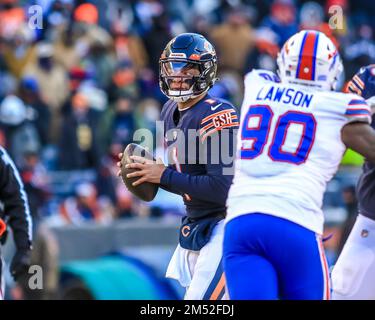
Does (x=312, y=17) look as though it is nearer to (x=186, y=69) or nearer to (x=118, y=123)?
(x=118, y=123)

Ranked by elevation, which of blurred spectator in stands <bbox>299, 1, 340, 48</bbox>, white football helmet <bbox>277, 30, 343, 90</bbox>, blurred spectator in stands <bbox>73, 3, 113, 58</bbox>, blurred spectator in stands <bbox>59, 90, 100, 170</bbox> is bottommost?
blurred spectator in stands <bbox>59, 90, 100, 170</bbox>

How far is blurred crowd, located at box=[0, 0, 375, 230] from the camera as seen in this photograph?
12.1 metres

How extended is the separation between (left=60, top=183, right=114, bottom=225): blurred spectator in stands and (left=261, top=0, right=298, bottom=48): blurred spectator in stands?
13.7ft

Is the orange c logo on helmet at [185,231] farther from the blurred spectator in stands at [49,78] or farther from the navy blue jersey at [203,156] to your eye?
the blurred spectator in stands at [49,78]

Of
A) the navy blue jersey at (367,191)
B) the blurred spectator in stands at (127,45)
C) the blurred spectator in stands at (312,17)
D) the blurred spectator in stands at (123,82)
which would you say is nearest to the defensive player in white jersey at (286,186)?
the navy blue jersey at (367,191)

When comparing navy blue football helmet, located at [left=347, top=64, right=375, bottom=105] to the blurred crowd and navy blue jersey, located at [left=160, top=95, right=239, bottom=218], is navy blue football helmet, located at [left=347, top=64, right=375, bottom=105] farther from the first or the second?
the blurred crowd

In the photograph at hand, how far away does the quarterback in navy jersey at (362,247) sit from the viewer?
253 inches

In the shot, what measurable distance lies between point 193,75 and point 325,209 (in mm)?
6394

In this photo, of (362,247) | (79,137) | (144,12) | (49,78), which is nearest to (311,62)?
(362,247)

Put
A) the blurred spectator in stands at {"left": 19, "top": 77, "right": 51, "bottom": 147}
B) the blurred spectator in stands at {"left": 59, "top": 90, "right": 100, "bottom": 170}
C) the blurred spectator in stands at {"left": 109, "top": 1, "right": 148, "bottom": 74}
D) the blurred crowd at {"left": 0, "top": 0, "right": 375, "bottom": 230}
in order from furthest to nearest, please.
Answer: the blurred spectator in stands at {"left": 109, "top": 1, "right": 148, "bottom": 74} < the blurred spectator in stands at {"left": 19, "top": 77, "right": 51, "bottom": 147} < the blurred spectator in stands at {"left": 59, "top": 90, "right": 100, "bottom": 170} < the blurred crowd at {"left": 0, "top": 0, "right": 375, "bottom": 230}

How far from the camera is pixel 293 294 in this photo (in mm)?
5371

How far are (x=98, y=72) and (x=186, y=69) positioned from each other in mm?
7736

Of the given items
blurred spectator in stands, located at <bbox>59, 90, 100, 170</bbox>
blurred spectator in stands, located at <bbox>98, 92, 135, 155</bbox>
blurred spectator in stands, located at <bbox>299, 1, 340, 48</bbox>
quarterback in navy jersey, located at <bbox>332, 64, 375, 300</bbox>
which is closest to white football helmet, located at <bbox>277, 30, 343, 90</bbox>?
quarterback in navy jersey, located at <bbox>332, 64, 375, 300</bbox>
